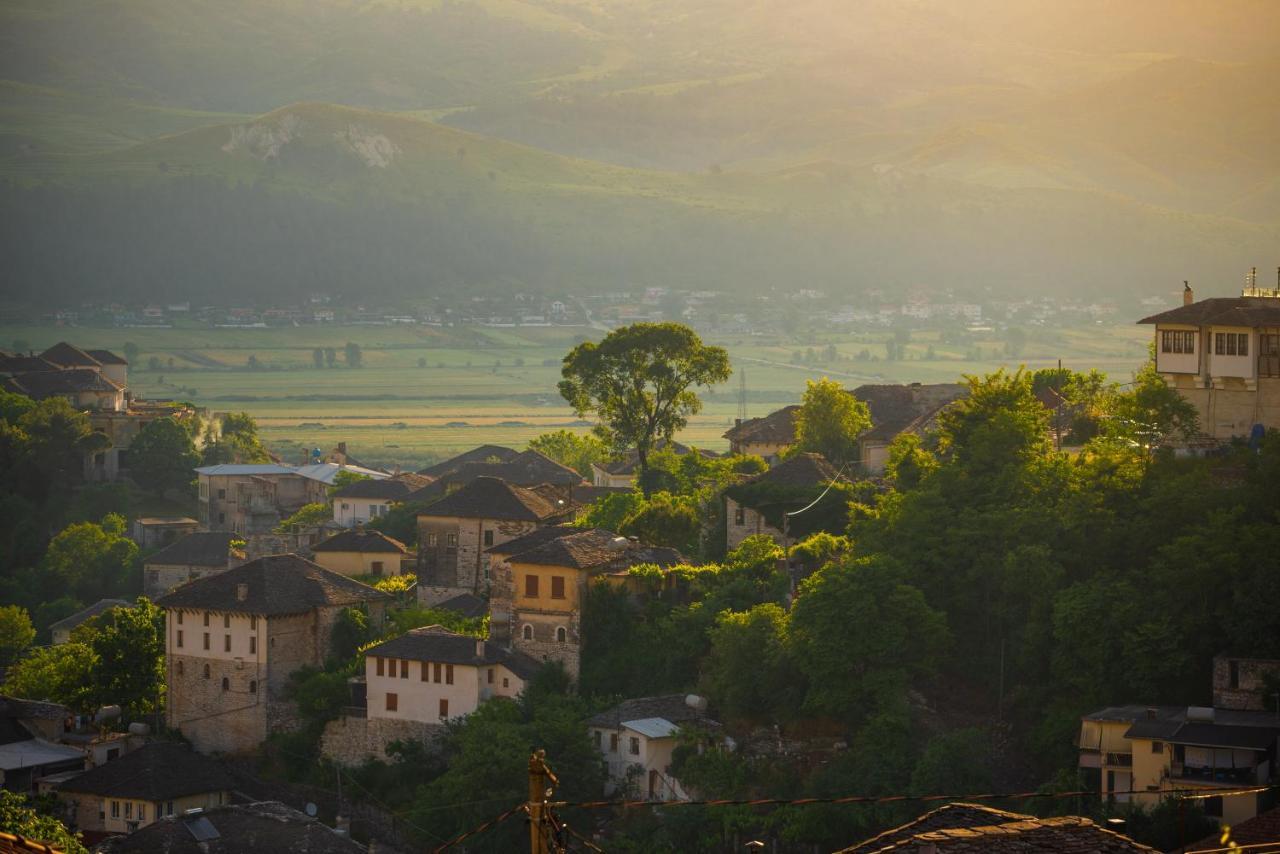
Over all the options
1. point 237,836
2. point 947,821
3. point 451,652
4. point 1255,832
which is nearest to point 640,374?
point 451,652

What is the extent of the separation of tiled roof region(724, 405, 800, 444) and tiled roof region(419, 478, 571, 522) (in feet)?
36.4

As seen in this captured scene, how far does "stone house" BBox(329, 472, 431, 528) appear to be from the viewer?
87750 mm

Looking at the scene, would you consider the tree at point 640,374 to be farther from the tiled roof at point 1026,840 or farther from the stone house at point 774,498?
the tiled roof at point 1026,840

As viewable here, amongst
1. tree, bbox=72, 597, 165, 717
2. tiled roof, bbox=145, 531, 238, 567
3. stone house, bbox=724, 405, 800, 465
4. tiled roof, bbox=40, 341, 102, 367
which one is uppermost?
tiled roof, bbox=40, 341, 102, 367

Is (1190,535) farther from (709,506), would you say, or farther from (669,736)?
(709,506)

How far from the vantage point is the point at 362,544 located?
70.1 m

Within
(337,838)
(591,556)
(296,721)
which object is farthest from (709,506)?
(337,838)

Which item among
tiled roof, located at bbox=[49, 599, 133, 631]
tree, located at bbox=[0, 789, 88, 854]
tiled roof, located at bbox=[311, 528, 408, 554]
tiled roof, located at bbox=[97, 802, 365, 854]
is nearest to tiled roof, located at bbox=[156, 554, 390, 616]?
tiled roof, located at bbox=[97, 802, 365, 854]

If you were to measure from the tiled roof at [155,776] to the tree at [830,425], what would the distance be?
22609 millimetres

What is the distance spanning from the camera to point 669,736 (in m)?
47.6

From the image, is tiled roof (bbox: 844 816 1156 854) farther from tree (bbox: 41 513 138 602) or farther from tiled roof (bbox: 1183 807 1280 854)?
tree (bbox: 41 513 138 602)

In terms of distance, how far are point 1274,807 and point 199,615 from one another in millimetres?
31129

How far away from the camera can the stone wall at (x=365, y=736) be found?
52.3 meters

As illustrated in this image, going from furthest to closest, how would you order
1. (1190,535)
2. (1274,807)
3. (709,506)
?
(709,506) → (1190,535) → (1274,807)
